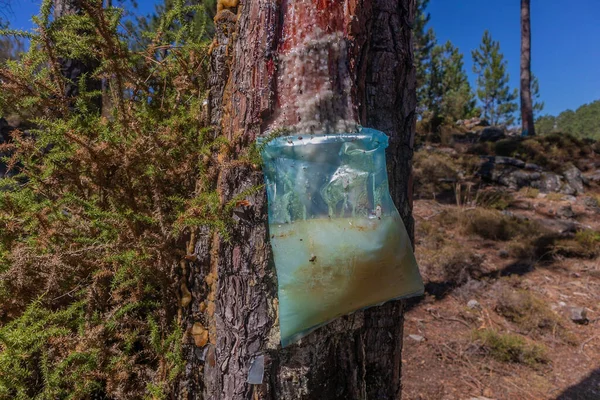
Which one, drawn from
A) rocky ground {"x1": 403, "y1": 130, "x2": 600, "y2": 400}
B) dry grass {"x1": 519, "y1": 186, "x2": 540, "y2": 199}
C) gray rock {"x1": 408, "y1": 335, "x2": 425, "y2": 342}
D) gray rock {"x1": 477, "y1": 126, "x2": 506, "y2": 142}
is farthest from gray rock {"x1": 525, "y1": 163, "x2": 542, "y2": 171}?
gray rock {"x1": 408, "y1": 335, "x2": 425, "y2": 342}

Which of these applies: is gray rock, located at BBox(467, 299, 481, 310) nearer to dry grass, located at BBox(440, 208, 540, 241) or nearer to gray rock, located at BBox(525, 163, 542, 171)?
dry grass, located at BBox(440, 208, 540, 241)

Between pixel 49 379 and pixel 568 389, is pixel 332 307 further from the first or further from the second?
pixel 568 389

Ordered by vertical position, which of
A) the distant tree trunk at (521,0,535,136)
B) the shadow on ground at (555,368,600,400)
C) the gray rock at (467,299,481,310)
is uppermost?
the distant tree trunk at (521,0,535,136)

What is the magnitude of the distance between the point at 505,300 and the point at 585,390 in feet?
3.32

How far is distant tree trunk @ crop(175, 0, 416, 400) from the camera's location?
935 mm

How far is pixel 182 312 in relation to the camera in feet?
3.61

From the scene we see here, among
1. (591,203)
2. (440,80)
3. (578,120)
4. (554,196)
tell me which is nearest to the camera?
(591,203)

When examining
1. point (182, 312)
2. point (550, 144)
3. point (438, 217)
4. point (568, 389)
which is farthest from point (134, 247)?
point (550, 144)

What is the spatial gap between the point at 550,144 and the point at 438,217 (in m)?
7.27

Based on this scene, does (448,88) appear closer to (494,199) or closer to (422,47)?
(422,47)

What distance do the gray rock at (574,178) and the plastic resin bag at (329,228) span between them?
9.32 meters

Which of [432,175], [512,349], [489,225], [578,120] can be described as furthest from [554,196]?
[578,120]

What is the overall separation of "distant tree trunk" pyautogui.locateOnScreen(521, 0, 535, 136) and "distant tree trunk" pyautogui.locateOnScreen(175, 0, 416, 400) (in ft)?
44.8

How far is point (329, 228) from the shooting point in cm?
86
